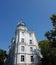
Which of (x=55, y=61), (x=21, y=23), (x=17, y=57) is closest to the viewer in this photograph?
(x=55, y=61)

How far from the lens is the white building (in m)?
49.0

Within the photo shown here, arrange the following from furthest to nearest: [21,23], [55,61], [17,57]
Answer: [21,23] < [17,57] < [55,61]

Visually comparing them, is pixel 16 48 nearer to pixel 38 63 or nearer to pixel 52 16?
pixel 38 63

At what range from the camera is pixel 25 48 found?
5053 cm

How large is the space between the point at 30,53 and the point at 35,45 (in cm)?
336

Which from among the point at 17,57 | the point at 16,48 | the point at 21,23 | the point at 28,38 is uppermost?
the point at 21,23

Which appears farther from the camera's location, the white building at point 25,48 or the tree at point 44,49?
the white building at point 25,48

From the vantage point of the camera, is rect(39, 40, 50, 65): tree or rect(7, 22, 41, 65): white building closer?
rect(39, 40, 50, 65): tree

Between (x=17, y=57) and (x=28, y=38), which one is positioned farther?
(x=28, y=38)

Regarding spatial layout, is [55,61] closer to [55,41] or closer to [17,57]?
[55,41]

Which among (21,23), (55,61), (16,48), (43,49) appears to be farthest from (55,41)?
(21,23)

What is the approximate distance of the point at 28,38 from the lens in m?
53.4

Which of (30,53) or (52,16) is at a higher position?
(52,16)

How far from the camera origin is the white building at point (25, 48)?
4901 cm
